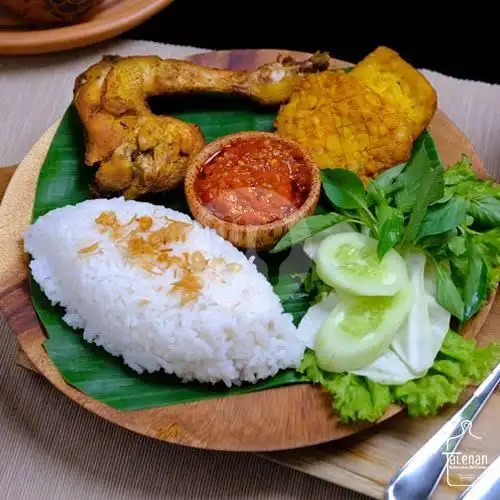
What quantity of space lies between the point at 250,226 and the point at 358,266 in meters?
0.43

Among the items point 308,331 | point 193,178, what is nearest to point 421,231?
point 308,331

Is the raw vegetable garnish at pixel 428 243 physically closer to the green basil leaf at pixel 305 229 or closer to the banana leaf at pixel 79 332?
the green basil leaf at pixel 305 229

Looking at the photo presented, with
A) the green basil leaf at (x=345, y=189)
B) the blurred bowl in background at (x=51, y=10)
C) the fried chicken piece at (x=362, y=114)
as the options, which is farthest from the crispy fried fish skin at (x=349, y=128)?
the blurred bowl in background at (x=51, y=10)

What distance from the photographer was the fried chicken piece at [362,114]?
2949 mm

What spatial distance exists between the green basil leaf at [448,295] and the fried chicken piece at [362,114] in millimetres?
602

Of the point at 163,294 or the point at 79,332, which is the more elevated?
the point at 163,294

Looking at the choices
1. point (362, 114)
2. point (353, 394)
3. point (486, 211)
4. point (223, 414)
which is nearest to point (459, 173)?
point (486, 211)

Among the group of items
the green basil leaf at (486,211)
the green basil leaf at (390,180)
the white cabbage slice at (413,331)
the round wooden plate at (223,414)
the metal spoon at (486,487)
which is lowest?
the metal spoon at (486,487)

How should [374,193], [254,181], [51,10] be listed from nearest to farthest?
[374,193], [254,181], [51,10]

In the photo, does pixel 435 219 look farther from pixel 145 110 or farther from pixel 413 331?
pixel 145 110

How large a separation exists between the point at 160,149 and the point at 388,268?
99cm

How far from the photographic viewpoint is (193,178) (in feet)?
9.25

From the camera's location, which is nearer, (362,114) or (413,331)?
(413,331)

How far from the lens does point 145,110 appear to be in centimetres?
298
